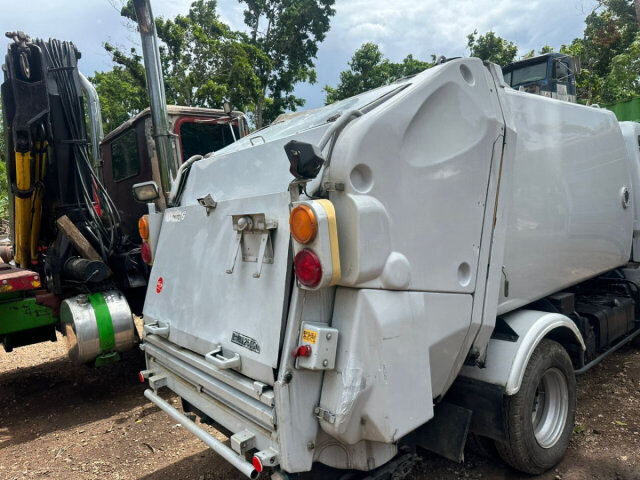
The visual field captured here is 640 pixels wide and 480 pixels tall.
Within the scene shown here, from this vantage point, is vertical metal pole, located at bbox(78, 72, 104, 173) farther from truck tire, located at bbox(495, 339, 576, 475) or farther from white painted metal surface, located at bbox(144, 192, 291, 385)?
truck tire, located at bbox(495, 339, 576, 475)

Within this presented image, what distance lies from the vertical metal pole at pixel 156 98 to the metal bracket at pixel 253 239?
2.79 m

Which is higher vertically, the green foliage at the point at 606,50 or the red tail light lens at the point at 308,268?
the green foliage at the point at 606,50

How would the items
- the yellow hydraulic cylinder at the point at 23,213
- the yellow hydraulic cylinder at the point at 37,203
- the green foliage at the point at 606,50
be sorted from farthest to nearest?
1. the green foliage at the point at 606,50
2. the yellow hydraulic cylinder at the point at 37,203
3. the yellow hydraulic cylinder at the point at 23,213

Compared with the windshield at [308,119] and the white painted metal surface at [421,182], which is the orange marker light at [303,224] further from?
the windshield at [308,119]

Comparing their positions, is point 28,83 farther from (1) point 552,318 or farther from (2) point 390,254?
(1) point 552,318

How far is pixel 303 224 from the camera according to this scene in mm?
1712

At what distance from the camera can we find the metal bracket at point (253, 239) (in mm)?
1949

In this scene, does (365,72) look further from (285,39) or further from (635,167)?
(635,167)

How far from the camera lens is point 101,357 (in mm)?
3660

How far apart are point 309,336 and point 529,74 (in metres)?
4.02

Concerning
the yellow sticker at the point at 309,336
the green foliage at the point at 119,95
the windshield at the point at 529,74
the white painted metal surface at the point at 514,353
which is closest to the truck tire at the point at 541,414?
the white painted metal surface at the point at 514,353

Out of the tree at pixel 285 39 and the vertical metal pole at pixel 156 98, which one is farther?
the tree at pixel 285 39

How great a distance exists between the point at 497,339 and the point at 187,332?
1.70 metres

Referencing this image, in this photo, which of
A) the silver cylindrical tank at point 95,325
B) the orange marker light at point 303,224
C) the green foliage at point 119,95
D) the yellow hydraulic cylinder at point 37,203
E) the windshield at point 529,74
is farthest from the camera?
the green foliage at point 119,95
